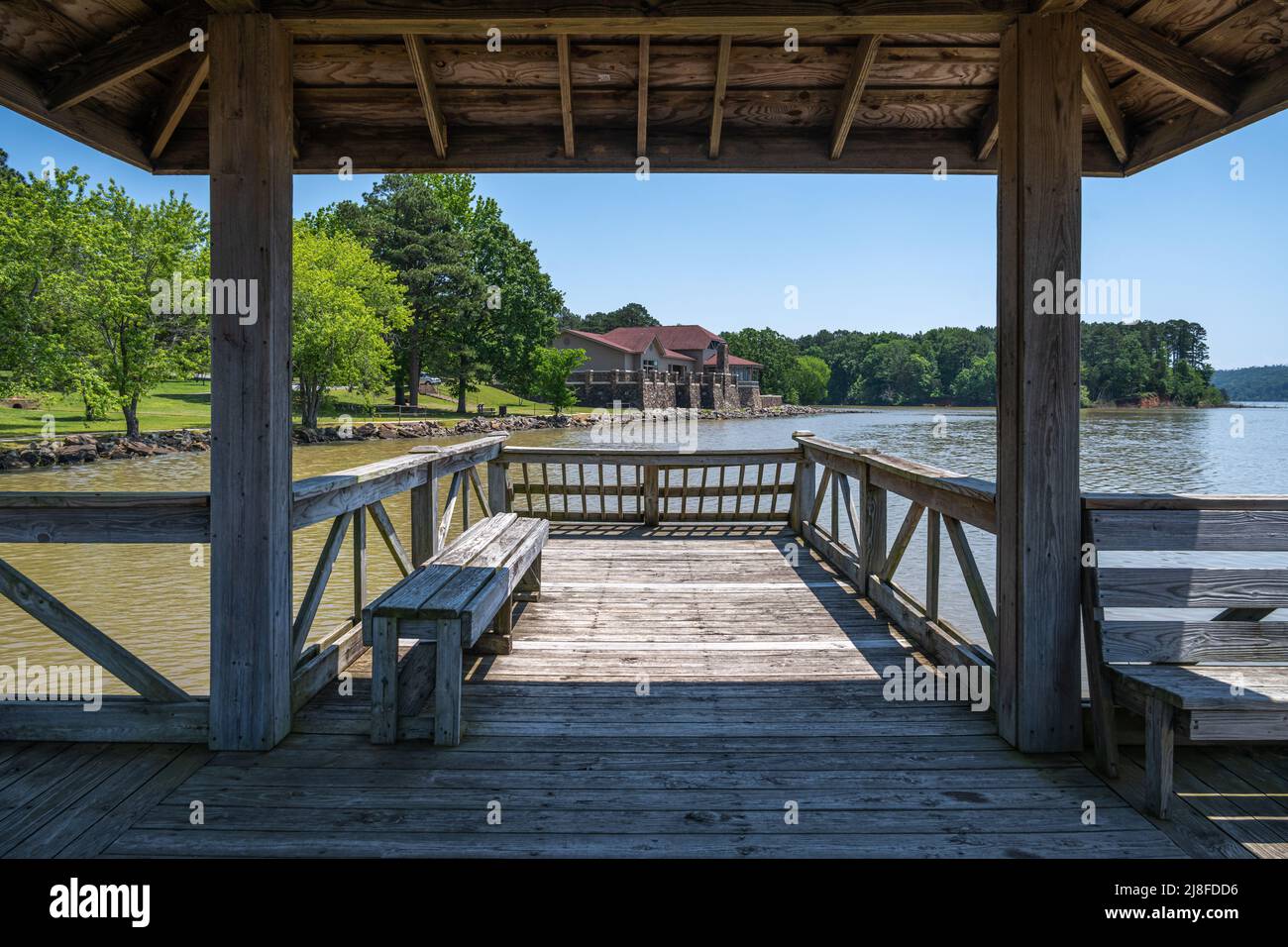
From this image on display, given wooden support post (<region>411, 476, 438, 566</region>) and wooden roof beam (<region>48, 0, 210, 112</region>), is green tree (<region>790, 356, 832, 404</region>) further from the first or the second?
wooden roof beam (<region>48, 0, 210, 112</region>)

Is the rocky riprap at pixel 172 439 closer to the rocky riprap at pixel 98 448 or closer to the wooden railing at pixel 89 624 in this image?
the rocky riprap at pixel 98 448

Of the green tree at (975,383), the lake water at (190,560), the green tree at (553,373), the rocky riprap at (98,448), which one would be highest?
the green tree at (975,383)

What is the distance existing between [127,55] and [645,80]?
2352mm

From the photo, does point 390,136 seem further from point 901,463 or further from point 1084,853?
point 1084,853

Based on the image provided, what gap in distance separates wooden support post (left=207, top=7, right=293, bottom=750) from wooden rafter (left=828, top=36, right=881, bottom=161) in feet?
8.69

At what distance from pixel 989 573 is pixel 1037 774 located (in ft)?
35.4

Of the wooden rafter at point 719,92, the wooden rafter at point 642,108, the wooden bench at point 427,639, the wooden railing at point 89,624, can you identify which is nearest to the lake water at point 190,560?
the wooden railing at point 89,624

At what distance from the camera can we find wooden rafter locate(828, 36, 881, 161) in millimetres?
3902

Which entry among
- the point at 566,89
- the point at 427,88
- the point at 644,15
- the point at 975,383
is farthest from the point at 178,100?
the point at 975,383

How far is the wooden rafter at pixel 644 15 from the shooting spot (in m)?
3.41

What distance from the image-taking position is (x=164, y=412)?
34.9 m

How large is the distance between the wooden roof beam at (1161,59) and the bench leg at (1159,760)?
276cm

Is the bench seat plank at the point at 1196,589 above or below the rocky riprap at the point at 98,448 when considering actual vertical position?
below
